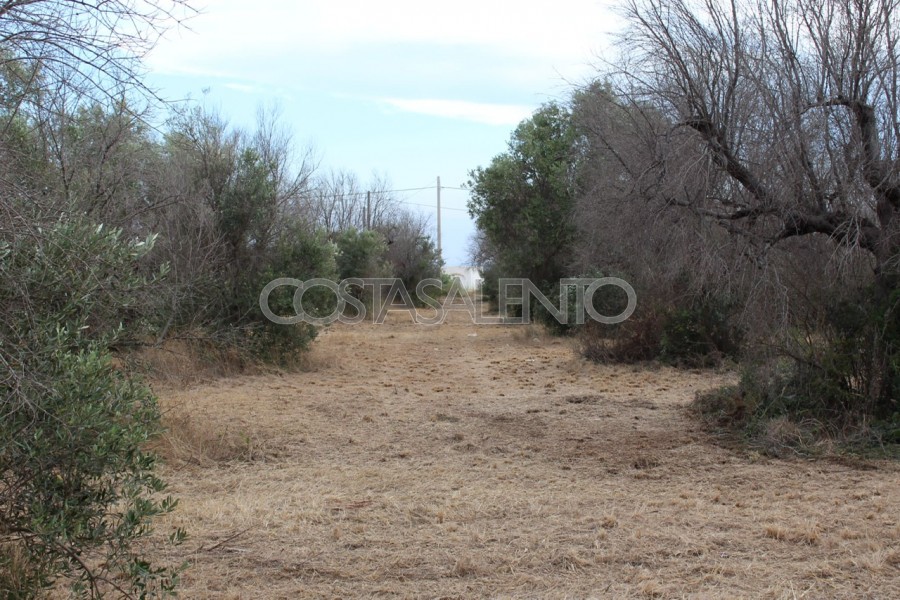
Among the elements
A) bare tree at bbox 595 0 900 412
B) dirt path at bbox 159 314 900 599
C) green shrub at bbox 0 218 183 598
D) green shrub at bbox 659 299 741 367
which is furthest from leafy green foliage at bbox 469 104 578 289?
green shrub at bbox 0 218 183 598

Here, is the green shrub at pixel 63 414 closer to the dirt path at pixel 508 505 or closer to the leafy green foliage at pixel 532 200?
the dirt path at pixel 508 505

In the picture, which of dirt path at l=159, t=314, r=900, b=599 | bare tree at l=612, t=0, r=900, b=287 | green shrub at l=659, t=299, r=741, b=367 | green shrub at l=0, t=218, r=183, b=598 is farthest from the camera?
green shrub at l=659, t=299, r=741, b=367

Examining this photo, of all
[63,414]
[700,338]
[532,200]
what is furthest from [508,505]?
[532,200]

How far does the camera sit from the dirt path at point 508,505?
4.47m

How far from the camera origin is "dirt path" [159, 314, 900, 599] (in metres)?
4.47

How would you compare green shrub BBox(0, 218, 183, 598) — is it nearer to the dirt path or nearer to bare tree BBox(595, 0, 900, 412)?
the dirt path

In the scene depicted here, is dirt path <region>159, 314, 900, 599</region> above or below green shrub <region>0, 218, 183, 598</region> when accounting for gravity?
below

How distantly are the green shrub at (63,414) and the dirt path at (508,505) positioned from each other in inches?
41.8

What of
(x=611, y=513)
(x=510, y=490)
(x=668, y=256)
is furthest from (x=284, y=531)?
(x=668, y=256)

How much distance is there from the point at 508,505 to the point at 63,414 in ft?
11.7

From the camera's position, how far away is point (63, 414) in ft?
10.5

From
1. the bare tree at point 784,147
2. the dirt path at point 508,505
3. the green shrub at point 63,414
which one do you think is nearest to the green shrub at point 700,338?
the dirt path at point 508,505

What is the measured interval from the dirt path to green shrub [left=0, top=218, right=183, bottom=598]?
3.48 feet

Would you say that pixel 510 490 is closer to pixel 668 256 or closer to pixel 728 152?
pixel 668 256
